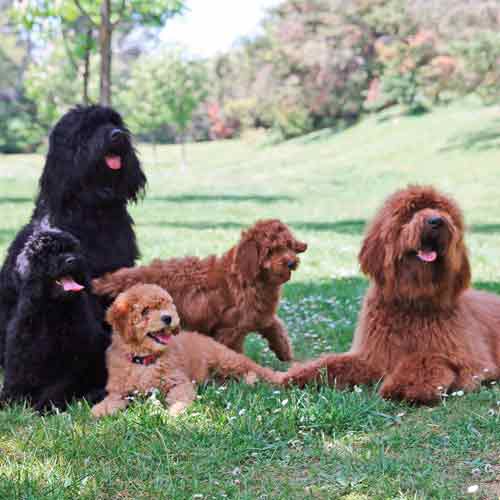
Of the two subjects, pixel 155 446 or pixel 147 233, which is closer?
pixel 155 446

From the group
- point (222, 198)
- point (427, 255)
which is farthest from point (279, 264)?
point (222, 198)

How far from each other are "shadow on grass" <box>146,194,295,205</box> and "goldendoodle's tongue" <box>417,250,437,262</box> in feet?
54.6

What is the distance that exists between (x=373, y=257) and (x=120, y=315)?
154 cm

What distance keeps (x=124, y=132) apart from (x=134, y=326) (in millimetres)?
1598

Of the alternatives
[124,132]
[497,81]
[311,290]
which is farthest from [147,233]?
[497,81]

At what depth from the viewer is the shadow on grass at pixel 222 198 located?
21.7 m

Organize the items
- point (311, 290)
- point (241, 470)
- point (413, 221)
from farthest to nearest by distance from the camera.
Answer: point (311, 290) → point (413, 221) → point (241, 470)

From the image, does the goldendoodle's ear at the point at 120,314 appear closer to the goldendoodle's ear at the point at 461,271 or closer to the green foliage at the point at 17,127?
the goldendoodle's ear at the point at 461,271

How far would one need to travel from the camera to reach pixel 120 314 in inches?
171

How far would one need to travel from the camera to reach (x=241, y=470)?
135 inches

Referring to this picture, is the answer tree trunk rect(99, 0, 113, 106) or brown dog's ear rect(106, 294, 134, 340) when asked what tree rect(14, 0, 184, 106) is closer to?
tree trunk rect(99, 0, 113, 106)

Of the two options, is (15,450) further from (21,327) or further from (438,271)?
(438,271)

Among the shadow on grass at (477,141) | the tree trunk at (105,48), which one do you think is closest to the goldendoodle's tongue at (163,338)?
the tree trunk at (105,48)

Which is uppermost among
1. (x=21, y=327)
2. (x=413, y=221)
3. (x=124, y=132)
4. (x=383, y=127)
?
(x=383, y=127)
